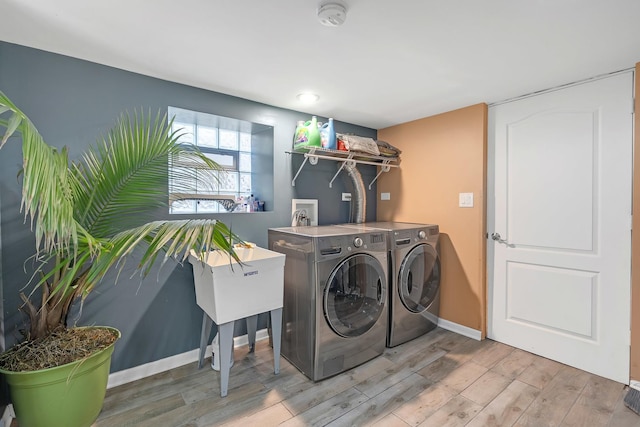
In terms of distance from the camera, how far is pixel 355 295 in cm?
211

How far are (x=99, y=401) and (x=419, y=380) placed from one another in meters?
1.85

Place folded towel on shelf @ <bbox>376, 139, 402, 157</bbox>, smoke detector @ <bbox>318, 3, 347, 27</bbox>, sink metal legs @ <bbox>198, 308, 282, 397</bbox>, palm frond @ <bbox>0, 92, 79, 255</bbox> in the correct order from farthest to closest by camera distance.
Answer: folded towel on shelf @ <bbox>376, 139, 402, 157</bbox> < sink metal legs @ <bbox>198, 308, 282, 397</bbox> < smoke detector @ <bbox>318, 3, 347, 27</bbox> < palm frond @ <bbox>0, 92, 79, 255</bbox>

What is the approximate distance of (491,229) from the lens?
2553 mm

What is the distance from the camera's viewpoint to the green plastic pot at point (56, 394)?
1249 millimetres

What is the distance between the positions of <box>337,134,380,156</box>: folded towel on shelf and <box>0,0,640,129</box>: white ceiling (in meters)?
0.54

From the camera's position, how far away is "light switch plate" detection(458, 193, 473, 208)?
8.47 ft

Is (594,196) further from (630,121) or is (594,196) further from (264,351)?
(264,351)

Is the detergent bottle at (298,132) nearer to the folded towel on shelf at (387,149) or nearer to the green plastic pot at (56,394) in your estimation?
the folded towel on shelf at (387,149)

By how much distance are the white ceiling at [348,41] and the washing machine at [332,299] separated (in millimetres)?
1103

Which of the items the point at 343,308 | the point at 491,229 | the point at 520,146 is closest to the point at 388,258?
the point at 343,308

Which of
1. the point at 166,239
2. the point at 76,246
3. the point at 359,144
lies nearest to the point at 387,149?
the point at 359,144

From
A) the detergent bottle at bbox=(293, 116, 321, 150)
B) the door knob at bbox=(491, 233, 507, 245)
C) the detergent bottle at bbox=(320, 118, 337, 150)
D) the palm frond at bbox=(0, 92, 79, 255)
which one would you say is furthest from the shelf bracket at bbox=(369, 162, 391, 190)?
the palm frond at bbox=(0, 92, 79, 255)

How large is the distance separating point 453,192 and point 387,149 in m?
0.79

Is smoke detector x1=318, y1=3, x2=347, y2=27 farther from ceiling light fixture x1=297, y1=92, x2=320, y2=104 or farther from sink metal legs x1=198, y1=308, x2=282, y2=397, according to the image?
sink metal legs x1=198, y1=308, x2=282, y2=397
